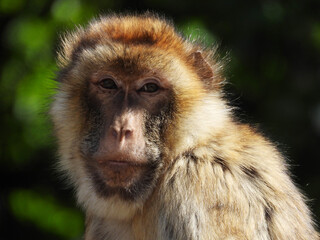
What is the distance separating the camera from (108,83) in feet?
17.0

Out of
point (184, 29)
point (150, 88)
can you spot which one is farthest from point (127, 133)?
point (184, 29)

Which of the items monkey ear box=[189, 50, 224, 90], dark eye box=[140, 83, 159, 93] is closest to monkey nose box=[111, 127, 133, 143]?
dark eye box=[140, 83, 159, 93]

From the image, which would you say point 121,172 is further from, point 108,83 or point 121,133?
point 108,83

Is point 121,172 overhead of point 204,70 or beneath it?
beneath

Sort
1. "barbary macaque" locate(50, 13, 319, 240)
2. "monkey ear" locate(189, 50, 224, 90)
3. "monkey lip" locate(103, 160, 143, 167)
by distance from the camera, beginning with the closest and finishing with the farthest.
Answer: "barbary macaque" locate(50, 13, 319, 240) → "monkey lip" locate(103, 160, 143, 167) → "monkey ear" locate(189, 50, 224, 90)

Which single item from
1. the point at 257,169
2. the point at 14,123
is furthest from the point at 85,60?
the point at 14,123

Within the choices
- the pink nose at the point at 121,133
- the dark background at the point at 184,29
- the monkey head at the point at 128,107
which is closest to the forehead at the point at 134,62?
the monkey head at the point at 128,107

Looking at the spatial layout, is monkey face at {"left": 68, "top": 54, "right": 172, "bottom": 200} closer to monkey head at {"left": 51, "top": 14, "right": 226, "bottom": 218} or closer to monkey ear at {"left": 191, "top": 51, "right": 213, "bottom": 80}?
monkey head at {"left": 51, "top": 14, "right": 226, "bottom": 218}

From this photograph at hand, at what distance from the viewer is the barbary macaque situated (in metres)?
4.67

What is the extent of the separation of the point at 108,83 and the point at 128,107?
0.36 m

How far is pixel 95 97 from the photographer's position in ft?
17.1

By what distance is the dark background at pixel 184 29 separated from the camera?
775cm

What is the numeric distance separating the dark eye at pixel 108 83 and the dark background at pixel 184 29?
2.34 meters

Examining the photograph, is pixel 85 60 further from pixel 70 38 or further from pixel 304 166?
pixel 304 166
